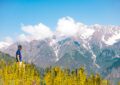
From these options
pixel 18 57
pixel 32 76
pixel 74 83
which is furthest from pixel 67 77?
pixel 18 57

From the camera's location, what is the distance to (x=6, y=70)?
144625 mm

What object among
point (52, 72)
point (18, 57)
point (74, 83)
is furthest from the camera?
point (52, 72)

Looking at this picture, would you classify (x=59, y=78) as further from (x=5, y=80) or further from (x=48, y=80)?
(x=5, y=80)

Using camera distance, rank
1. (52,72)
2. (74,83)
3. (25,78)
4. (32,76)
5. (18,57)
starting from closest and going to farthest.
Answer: (18,57), (25,78), (32,76), (74,83), (52,72)

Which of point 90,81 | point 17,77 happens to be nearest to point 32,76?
point 17,77

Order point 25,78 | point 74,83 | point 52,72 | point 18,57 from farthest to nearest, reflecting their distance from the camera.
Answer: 1. point 52,72
2. point 74,83
3. point 25,78
4. point 18,57

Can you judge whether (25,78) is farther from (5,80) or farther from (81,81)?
(81,81)

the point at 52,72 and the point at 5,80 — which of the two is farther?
the point at 52,72

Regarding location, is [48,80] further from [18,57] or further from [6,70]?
[18,57]

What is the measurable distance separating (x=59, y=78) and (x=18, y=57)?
82132 mm

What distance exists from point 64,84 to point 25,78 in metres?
24.0

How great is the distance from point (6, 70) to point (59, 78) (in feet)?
77.5

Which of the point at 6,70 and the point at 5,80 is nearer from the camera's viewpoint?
the point at 5,80

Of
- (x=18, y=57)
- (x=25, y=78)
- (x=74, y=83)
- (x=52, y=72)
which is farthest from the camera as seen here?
(x=52, y=72)
